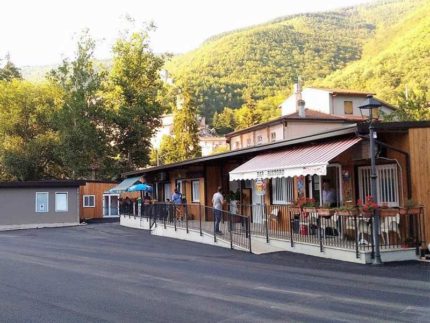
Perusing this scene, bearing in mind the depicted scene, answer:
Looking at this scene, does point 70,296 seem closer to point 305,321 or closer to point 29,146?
point 305,321

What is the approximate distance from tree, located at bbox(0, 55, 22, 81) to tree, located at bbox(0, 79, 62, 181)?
48.7 ft

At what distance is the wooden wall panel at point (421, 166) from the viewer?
13.1m

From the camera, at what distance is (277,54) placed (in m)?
95.2

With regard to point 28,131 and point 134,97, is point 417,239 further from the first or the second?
point 28,131

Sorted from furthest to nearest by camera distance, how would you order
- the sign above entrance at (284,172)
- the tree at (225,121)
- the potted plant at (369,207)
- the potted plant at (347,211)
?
the tree at (225,121) → the sign above entrance at (284,172) → the potted plant at (347,211) → the potted plant at (369,207)

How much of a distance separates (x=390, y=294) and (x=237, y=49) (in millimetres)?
91411

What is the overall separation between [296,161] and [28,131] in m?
38.5

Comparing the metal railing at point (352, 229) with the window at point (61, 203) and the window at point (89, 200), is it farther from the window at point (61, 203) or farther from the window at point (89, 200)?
the window at point (89, 200)

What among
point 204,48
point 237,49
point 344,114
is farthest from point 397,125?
point 204,48

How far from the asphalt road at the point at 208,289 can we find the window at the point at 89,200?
23685mm

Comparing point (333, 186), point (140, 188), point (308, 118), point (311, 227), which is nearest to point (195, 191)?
point (140, 188)

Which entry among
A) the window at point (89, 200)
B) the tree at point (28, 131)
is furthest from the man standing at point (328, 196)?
the tree at point (28, 131)

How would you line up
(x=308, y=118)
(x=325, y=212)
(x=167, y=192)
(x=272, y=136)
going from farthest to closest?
(x=272, y=136) < (x=308, y=118) < (x=167, y=192) < (x=325, y=212)

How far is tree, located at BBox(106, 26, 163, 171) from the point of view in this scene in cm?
4612
